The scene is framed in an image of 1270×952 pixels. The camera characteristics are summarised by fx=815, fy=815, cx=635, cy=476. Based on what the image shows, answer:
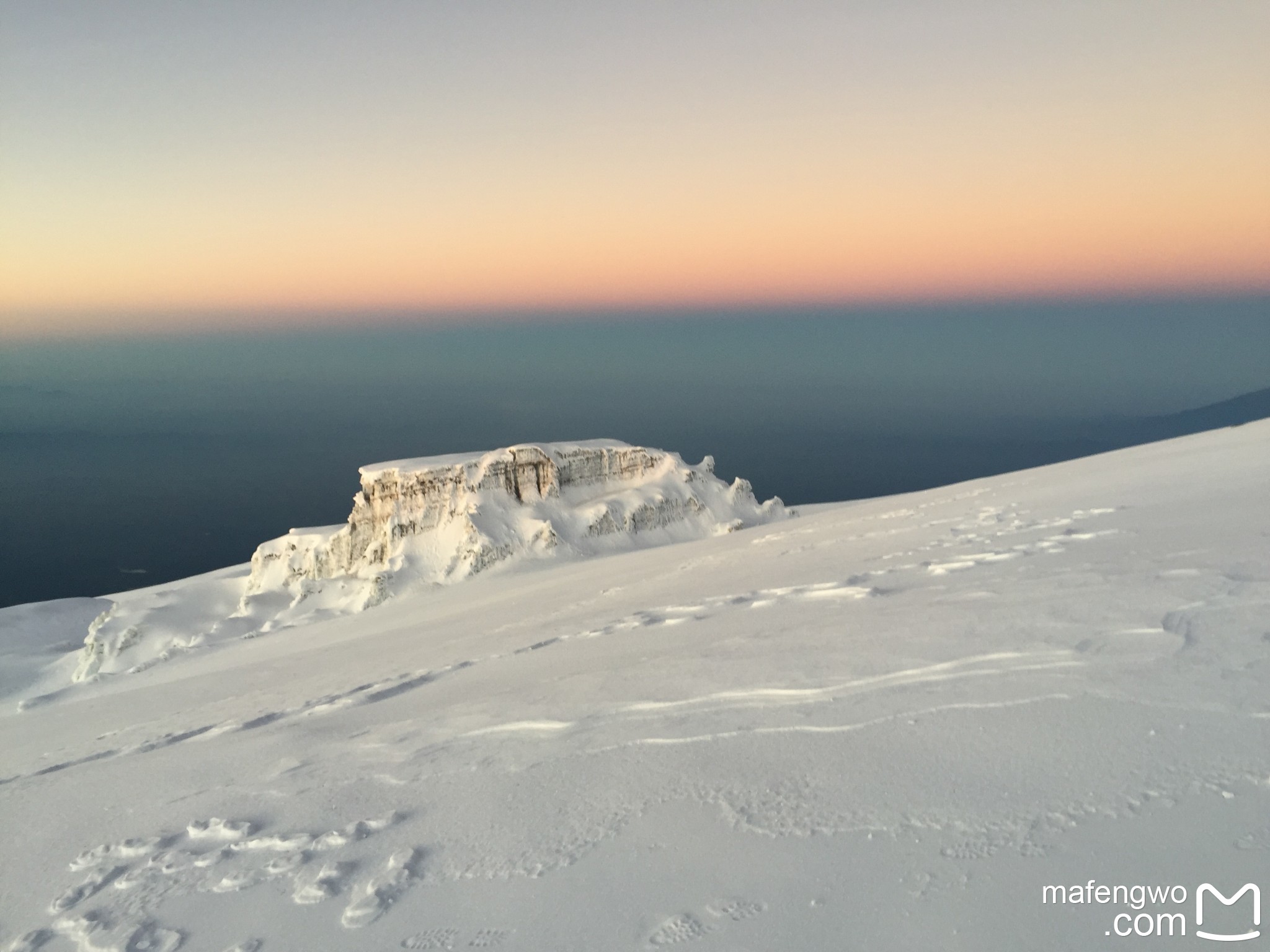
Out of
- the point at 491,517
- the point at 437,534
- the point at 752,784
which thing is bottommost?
the point at 437,534

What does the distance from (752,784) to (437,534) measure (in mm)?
31836

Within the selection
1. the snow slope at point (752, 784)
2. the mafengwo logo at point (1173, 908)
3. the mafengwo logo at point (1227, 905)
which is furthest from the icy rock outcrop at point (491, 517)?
the mafengwo logo at point (1227, 905)

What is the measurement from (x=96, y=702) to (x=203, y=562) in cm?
7997

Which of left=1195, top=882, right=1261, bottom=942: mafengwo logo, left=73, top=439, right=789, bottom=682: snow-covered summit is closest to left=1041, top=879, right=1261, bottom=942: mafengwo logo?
left=1195, top=882, right=1261, bottom=942: mafengwo logo

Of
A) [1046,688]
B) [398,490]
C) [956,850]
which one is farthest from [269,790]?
[398,490]

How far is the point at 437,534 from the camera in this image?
34656 mm

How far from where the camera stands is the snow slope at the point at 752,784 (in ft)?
10.3

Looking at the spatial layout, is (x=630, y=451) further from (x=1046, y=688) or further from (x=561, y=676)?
(x=1046, y=688)

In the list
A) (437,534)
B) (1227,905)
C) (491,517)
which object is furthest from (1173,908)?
(437,534)

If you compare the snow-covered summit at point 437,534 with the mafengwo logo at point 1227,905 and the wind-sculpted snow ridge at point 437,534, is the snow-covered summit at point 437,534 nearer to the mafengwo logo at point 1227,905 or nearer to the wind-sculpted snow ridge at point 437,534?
the wind-sculpted snow ridge at point 437,534

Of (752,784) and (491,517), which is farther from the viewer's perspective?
(491,517)

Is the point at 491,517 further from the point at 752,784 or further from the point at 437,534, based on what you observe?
the point at 752,784

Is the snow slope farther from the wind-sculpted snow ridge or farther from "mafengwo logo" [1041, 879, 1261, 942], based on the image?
the wind-sculpted snow ridge

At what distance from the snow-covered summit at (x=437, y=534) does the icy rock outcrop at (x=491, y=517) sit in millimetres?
56
